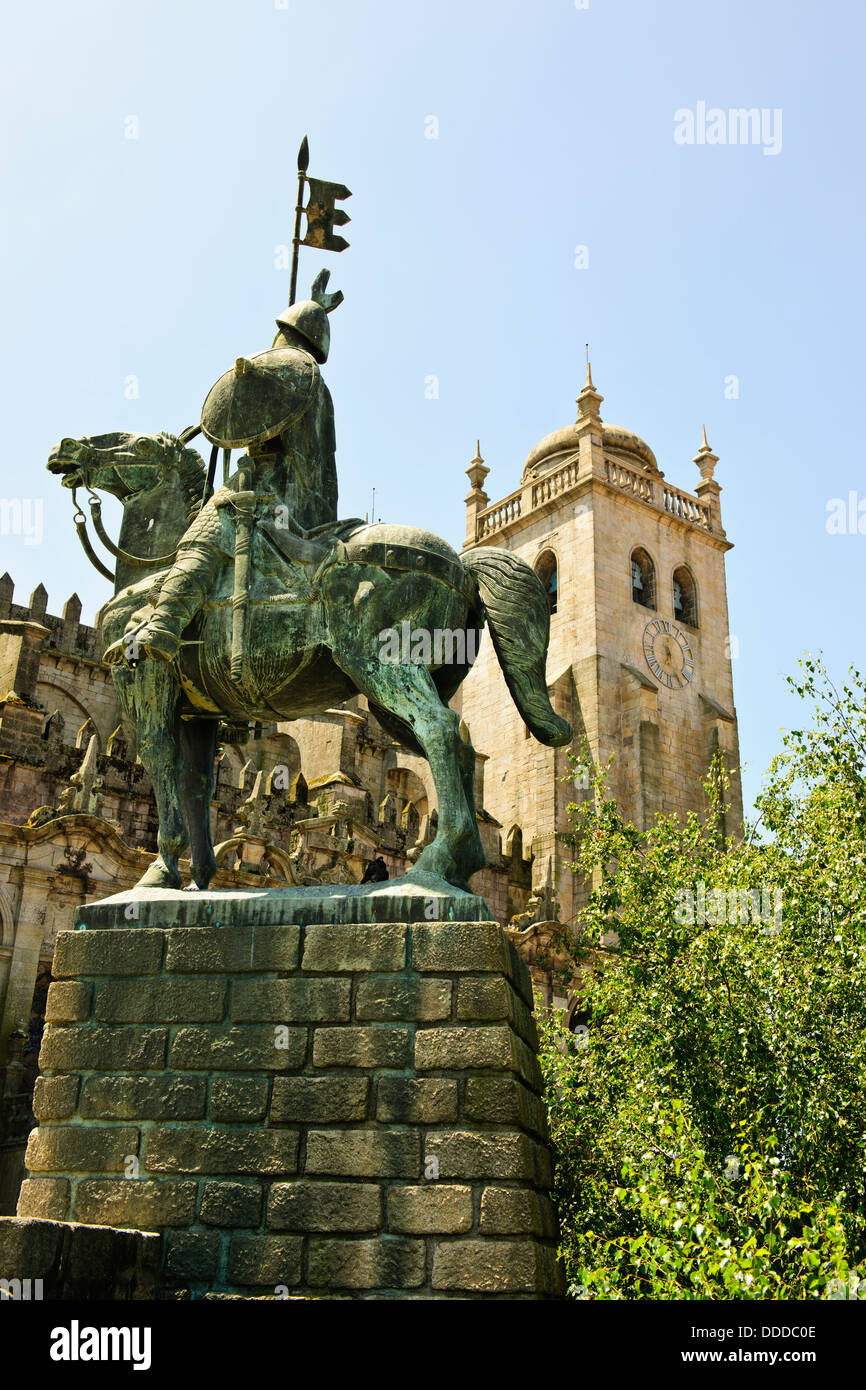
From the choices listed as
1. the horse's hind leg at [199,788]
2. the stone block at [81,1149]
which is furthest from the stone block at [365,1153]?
the horse's hind leg at [199,788]

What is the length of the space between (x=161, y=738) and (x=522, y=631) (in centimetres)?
226

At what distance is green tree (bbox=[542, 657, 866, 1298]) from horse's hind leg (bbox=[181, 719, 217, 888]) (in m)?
3.52

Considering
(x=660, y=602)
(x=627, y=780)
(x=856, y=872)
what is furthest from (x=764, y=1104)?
(x=660, y=602)

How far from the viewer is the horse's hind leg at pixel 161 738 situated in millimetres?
6906

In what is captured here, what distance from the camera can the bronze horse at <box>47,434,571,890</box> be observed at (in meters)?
6.63

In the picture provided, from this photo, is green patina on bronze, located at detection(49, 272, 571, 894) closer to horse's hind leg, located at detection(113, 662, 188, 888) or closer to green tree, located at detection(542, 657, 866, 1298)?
horse's hind leg, located at detection(113, 662, 188, 888)

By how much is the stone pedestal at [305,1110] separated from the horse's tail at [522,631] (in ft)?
4.87

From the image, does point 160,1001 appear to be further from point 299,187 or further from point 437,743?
point 299,187

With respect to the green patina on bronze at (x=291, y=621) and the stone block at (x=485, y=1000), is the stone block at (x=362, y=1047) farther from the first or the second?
the green patina on bronze at (x=291, y=621)

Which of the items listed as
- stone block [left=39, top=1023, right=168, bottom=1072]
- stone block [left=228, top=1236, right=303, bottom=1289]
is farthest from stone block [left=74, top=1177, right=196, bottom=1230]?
stone block [left=39, top=1023, right=168, bottom=1072]

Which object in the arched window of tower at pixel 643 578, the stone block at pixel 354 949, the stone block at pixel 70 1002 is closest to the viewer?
the stone block at pixel 354 949

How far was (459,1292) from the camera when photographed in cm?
511

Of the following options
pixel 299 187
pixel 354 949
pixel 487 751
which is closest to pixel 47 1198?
pixel 354 949

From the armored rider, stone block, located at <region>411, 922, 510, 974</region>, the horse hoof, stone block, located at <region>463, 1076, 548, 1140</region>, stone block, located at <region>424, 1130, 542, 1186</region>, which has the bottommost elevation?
stone block, located at <region>424, 1130, 542, 1186</region>
